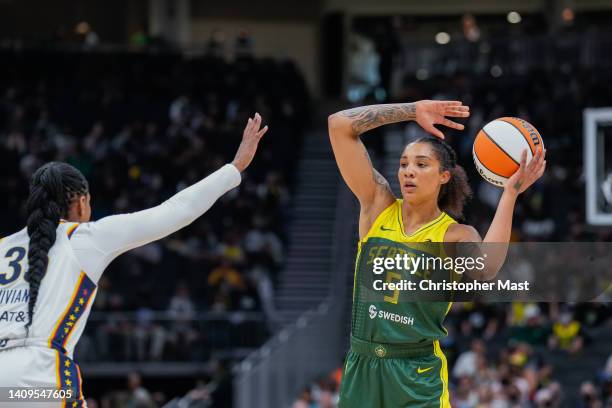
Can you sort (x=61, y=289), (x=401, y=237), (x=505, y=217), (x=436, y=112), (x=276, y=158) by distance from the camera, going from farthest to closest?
1. (x=276, y=158)
2. (x=401, y=237)
3. (x=436, y=112)
4. (x=505, y=217)
5. (x=61, y=289)

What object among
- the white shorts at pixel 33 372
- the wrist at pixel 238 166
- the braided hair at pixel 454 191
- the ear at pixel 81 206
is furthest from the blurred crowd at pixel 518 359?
the white shorts at pixel 33 372

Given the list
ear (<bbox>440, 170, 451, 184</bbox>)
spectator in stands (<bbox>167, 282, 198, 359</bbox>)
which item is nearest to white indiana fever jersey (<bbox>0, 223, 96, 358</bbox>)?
ear (<bbox>440, 170, 451, 184</bbox>)

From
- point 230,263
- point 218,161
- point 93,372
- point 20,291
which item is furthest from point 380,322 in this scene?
point 218,161

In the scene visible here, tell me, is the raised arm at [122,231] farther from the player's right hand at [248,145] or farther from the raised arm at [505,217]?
the raised arm at [505,217]

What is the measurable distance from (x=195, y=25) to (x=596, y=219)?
18.9m

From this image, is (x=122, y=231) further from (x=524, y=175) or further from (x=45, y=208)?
(x=524, y=175)

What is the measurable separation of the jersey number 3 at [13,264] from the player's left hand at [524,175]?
2379 millimetres

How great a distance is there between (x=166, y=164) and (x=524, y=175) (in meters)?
19.1

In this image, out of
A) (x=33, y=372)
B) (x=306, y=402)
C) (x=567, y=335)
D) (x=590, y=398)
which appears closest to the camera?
(x=33, y=372)

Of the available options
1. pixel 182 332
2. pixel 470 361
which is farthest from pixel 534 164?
pixel 182 332

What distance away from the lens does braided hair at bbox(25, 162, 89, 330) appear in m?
5.61

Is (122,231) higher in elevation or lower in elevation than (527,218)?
higher

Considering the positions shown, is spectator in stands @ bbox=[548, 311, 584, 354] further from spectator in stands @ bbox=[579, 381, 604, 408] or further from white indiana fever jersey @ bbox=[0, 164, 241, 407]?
white indiana fever jersey @ bbox=[0, 164, 241, 407]

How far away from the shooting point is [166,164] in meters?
24.7
